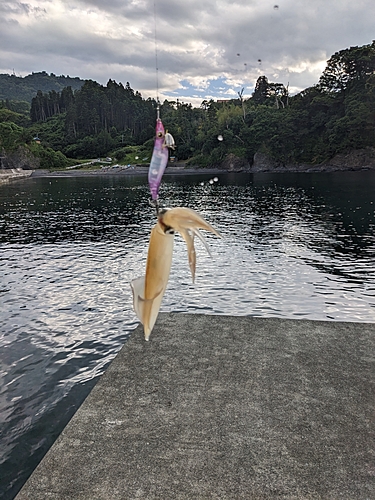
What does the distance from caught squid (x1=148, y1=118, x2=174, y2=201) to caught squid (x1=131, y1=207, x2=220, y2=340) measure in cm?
7

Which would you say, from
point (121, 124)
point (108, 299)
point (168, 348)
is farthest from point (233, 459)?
point (121, 124)

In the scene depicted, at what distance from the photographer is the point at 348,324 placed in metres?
8.48

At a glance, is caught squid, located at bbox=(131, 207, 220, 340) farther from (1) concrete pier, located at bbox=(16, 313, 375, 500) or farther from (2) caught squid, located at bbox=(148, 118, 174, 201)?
(1) concrete pier, located at bbox=(16, 313, 375, 500)

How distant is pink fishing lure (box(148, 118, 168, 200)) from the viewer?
95cm

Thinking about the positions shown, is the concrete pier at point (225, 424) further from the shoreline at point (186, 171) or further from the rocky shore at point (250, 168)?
the shoreline at point (186, 171)

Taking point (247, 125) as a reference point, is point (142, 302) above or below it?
below

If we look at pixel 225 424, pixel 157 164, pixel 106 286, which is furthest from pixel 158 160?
pixel 106 286

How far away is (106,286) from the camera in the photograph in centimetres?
1537

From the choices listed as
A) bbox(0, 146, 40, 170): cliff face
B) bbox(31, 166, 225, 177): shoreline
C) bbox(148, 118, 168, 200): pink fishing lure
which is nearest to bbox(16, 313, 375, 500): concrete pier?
bbox(148, 118, 168, 200): pink fishing lure

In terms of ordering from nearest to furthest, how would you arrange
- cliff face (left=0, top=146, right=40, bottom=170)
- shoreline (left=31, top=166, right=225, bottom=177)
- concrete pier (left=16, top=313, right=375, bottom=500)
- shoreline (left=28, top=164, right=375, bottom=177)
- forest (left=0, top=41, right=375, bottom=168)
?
concrete pier (left=16, top=313, right=375, bottom=500), forest (left=0, top=41, right=375, bottom=168), shoreline (left=28, top=164, right=375, bottom=177), shoreline (left=31, top=166, right=225, bottom=177), cliff face (left=0, top=146, right=40, bottom=170)

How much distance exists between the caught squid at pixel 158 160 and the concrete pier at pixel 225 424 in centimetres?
416

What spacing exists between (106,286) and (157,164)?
584 inches

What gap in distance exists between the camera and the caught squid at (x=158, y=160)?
0.95 m

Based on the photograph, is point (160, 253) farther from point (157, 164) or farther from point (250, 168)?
point (250, 168)
